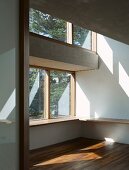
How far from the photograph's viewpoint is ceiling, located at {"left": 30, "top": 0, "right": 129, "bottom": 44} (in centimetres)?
246

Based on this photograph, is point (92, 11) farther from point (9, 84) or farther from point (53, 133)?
point (53, 133)

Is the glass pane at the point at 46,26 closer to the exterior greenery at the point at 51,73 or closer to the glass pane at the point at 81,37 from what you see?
the exterior greenery at the point at 51,73

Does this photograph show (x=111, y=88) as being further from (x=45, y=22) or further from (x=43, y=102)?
(x=45, y=22)

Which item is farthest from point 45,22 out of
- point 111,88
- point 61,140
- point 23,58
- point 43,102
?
point 23,58

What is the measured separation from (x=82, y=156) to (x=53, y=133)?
1.40 metres

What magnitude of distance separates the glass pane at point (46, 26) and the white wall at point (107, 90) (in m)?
1.31

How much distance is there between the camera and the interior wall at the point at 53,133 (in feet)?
17.6

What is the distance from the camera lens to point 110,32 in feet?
11.9

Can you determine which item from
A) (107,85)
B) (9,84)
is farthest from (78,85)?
(9,84)

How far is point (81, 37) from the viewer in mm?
6395

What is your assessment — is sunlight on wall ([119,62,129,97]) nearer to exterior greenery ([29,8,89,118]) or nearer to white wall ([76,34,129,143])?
white wall ([76,34,129,143])

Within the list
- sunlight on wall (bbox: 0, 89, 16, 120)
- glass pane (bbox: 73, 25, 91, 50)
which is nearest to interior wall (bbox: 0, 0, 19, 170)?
sunlight on wall (bbox: 0, 89, 16, 120)

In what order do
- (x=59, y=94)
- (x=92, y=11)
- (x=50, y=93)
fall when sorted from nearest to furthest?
(x=92, y=11) < (x=50, y=93) < (x=59, y=94)

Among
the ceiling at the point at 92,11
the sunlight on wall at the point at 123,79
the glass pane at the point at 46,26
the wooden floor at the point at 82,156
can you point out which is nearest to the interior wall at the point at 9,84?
the ceiling at the point at 92,11
